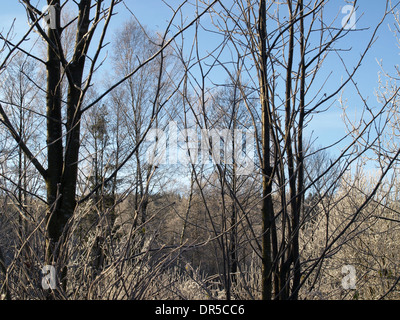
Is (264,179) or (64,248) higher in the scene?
(264,179)

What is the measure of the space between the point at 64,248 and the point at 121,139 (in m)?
12.5

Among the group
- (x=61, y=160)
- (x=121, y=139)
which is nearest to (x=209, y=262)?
(x=121, y=139)

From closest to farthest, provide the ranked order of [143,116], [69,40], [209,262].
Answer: [69,40] < [143,116] < [209,262]

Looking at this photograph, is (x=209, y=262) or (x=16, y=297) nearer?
(x=16, y=297)

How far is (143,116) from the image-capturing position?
45.4 ft

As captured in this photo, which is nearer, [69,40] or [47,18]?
[47,18]

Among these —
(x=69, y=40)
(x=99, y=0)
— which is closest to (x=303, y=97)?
(x=99, y=0)

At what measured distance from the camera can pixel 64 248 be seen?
157 cm
